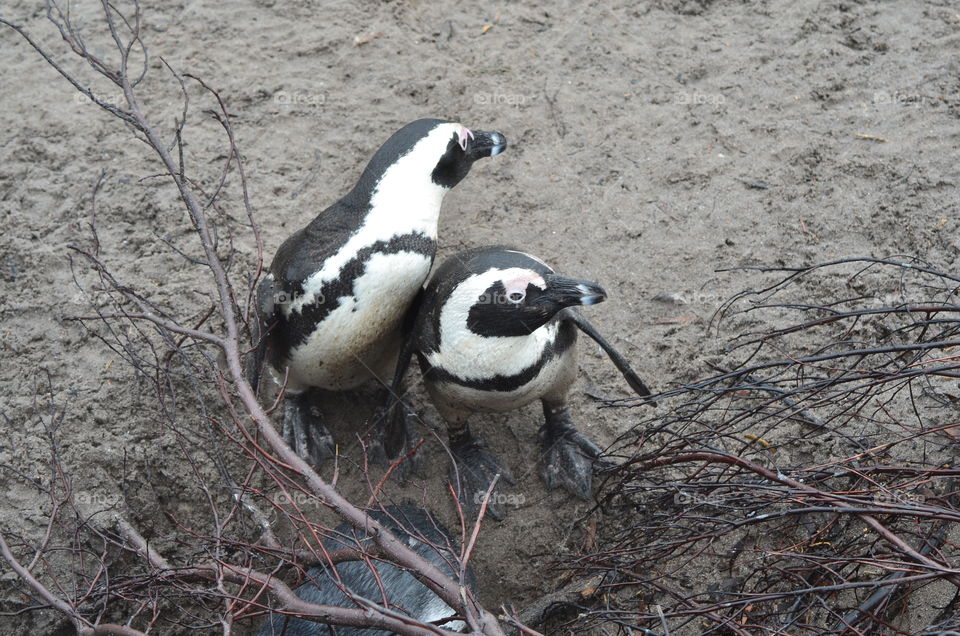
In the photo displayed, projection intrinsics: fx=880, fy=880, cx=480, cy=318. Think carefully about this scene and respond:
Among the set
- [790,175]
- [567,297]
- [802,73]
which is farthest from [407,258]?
[802,73]

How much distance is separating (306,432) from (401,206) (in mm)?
951

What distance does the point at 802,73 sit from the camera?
3988 mm

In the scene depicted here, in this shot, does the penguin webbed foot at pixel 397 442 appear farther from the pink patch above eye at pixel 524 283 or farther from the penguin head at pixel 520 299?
the pink patch above eye at pixel 524 283

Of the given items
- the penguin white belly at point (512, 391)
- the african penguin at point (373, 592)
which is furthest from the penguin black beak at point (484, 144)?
the african penguin at point (373, 592)

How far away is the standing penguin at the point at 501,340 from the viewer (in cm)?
252

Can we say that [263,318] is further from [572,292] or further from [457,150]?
[572,292]

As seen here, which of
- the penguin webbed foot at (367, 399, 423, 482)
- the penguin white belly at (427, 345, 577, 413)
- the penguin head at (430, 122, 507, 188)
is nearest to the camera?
the penguin white belly at (427, 345, 577, 413)

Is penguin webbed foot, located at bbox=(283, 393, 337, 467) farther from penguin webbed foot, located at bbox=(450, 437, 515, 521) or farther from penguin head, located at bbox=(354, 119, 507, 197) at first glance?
penguin head, located at bbox=(354, 119, 507, 197)

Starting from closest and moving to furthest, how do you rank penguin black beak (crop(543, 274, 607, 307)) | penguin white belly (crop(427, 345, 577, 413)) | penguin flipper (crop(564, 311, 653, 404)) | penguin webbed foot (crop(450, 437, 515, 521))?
1. penguin black beak (crop(543, 274, 607, 307))
2. penguin white belly (crop(427, 345, 577, 413))
3. penguin flipper (crop(564, 311, 653, 404))
4. penguin webbed foot (crop(450, 437, 515, 521))

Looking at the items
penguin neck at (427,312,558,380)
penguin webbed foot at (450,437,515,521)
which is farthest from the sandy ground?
penguin neck at (427,312,558,380)

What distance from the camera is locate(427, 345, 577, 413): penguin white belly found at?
8.81 ft

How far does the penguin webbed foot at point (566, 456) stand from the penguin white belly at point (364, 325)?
2.04 feet

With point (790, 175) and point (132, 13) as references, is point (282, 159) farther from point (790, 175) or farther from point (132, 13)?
point (790, 175)

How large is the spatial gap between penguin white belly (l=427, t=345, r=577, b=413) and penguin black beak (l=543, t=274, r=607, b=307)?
0.29 m
